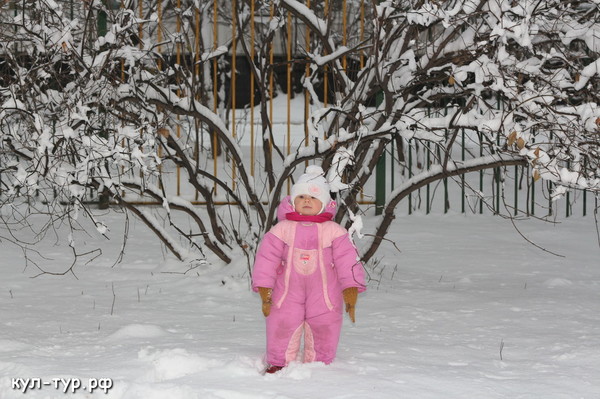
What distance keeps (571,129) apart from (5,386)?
307cm

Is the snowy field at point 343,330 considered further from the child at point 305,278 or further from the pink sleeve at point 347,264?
the pink sleeve at point 347,264

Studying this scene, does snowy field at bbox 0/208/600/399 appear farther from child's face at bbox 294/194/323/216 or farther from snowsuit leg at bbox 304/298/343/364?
child's face at bbox 294/194/323/216

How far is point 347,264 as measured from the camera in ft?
13.5

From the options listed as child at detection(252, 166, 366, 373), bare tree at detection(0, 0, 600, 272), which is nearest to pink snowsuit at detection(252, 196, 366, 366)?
child at detection(252, 166, 366, 373)

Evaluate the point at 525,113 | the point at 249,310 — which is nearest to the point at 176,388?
the point at 249,310

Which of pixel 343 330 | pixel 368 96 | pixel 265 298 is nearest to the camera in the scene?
pixel 265 298

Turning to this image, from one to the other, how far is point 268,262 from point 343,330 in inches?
35.3

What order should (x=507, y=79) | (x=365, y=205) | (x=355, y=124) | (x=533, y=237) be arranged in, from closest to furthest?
(x=507, y=79), (x=355, y=124), (x=533, y=237), (x=365, y=205)

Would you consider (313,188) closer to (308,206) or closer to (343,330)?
(308,206)

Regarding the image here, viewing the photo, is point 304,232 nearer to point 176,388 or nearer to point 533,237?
point 176,388

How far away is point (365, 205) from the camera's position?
9.41 m

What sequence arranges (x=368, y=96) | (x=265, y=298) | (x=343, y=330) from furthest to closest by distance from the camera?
(x=368, y=96) → (x=343, y=330) → (x=265, y=298)

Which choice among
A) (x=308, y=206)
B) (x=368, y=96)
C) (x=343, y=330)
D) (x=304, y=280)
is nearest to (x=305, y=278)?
(x=304, y=280)

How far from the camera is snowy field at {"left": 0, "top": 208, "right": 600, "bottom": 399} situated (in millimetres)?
3873
